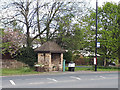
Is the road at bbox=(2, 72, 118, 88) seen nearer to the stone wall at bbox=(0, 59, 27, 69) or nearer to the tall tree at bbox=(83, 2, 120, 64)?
the stone wall at bbox=(0, 59, 27, 69)

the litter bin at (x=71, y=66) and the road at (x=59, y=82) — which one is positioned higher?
the litter bin at (x=71, y=66)

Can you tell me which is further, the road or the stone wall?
the stone wall

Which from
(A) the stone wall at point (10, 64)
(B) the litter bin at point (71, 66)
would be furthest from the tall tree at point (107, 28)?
(A) the stone wall at point (10, 64)

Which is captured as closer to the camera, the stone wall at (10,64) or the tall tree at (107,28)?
the stone wall at (10,64)

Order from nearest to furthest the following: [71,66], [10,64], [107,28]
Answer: [71,66]
[10,64]
[107,28]

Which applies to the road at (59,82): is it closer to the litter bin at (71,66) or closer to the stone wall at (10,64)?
the litter bin at (71,66)

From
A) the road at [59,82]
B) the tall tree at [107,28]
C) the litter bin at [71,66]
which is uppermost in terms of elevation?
the tall tree at [107,28]

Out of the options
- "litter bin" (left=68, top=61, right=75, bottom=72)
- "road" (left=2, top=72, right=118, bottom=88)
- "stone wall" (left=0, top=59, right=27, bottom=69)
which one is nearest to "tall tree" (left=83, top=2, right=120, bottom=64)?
"litter bin" (left=68, top=61, right=75, bottom=72)

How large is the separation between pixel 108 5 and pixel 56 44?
438 inches

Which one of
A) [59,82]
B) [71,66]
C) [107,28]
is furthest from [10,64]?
[107,28]

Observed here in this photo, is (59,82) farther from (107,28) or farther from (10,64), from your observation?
(107,28)

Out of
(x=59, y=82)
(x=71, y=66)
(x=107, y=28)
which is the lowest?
(x=59, y=82)

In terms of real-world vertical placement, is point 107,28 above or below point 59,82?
above

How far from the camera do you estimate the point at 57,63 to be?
2473 cm
